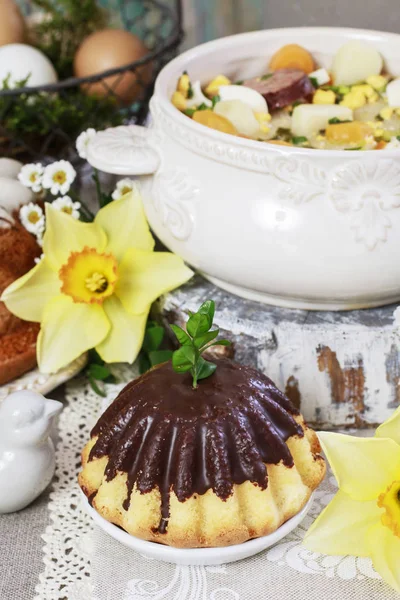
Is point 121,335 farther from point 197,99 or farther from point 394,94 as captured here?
point 394,94

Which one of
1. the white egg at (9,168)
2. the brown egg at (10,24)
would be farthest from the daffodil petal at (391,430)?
the brown egg at (10,24)

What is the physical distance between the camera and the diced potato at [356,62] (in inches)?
44.9

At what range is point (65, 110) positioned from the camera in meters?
1.27

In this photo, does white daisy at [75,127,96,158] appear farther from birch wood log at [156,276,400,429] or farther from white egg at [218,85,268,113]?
birch wood log at [156,276,400,429]

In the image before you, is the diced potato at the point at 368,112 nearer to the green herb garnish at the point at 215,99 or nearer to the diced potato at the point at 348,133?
the diced potato at the point at 348,133

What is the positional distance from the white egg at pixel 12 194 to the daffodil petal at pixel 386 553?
63cm

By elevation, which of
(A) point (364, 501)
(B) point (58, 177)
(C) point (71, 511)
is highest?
(B) point (58, 177)

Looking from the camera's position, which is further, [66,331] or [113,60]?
[113,60]

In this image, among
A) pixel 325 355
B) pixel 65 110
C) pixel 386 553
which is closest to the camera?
pixel 386 553

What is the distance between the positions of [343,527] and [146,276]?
16.3 inches

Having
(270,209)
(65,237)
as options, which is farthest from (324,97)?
(65,237)

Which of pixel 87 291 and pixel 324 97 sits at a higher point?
pixel 324 97

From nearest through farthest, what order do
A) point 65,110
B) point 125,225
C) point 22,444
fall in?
1. point 22,444
2. point 125,225
3. point 65,110

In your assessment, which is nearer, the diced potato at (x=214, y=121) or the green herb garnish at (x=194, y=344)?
the green herb garnish at (x=194, y=344)
